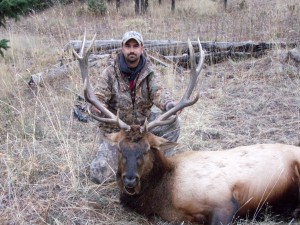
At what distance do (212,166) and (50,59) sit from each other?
21.1 ft

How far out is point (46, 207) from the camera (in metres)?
4.16

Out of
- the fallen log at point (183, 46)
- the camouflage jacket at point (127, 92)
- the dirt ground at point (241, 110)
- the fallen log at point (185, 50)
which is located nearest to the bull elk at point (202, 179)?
the dirt ground at point (241, 110)

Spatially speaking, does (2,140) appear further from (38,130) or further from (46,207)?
(46,207)

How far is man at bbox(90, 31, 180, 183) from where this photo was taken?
515 cm

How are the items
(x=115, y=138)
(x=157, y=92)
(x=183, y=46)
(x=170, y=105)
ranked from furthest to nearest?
(x=183, y=46) < (x=157, y=92) < (x=170, y=105) < (x=115, y=138)

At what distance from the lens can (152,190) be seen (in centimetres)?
425

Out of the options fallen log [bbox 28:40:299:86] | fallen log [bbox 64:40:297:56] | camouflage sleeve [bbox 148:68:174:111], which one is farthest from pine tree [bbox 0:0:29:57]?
fallen log [bbox 64:40:297:56]

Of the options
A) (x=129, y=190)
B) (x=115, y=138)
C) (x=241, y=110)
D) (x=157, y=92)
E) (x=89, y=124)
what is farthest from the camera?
(x=241, y=110)

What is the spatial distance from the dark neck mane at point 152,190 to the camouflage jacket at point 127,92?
1065 millimetres

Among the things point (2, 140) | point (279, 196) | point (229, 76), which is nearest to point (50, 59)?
point (229, 76)

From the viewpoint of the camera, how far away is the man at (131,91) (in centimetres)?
515

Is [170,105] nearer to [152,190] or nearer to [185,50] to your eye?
[152,190]

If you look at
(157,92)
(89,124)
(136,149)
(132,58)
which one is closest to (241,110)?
(157,92)

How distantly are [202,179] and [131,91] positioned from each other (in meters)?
1.68
